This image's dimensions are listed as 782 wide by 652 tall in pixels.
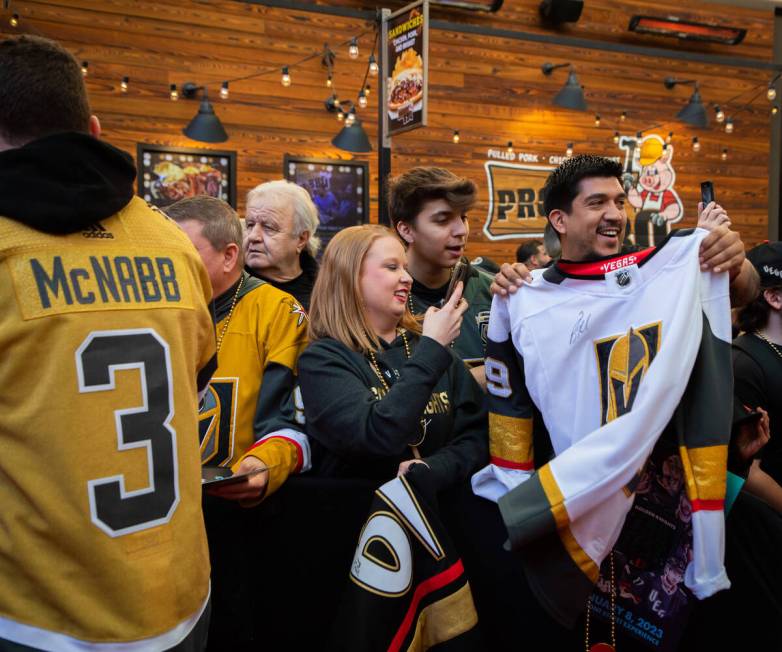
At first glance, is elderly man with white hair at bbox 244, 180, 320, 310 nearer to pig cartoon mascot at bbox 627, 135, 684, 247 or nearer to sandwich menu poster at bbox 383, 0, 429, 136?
sandwich menu poster at bbox 383, 0, 429, 136

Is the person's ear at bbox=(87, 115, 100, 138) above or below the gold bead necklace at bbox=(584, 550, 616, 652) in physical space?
above

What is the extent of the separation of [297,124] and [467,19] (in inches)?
100.0

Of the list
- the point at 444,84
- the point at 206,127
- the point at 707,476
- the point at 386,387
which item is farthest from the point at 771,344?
the point at 444,84

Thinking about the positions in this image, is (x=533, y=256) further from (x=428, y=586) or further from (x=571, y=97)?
(x=428, y=586)

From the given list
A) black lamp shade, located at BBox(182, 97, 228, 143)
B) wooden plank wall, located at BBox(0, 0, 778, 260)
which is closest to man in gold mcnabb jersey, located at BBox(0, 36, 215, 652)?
black lamp shade, located at BBox(182, 97, 228, 143)

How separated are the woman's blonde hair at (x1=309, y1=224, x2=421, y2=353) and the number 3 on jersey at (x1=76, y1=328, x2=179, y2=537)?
0.88 m

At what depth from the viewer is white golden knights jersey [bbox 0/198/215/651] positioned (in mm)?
1156

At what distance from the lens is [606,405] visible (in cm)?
192

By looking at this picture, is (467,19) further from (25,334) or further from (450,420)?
(25,334)

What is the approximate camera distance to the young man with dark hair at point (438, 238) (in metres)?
2.86

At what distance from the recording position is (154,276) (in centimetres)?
132

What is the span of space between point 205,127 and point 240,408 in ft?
17.0

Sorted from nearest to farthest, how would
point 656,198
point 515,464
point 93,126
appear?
point 93,126 < point 515,464 < point 656,198

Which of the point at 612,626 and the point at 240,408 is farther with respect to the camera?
the point at 240,408
